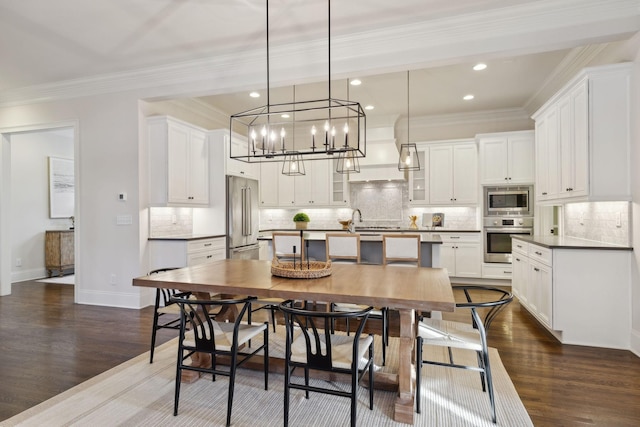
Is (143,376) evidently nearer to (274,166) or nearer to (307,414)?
(307,414)

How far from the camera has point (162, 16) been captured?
331 cm

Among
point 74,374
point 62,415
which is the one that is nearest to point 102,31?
point 74,374

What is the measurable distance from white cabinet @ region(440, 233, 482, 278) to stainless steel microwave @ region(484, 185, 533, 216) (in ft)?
1.72

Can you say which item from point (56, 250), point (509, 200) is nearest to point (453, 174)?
point (509, 200)

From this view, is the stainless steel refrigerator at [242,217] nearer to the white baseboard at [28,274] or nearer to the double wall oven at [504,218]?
the double wall oven at [504,218]

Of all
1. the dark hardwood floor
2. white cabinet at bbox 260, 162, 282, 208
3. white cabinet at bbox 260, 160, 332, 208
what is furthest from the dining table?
white cabinet at bbox 260, 162, 282, 208

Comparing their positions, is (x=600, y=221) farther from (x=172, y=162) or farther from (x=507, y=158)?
(x=172, y=162)

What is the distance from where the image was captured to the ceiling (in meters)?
3.14

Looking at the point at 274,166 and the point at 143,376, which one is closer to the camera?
the point at 143,376

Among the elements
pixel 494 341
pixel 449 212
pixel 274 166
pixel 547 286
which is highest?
pixel 274 166

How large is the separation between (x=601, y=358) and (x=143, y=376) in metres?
3.68

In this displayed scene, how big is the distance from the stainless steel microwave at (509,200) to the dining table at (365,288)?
375cm

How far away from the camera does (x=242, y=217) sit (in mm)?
5926

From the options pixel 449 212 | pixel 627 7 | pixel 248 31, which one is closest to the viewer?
pixel 627 7
